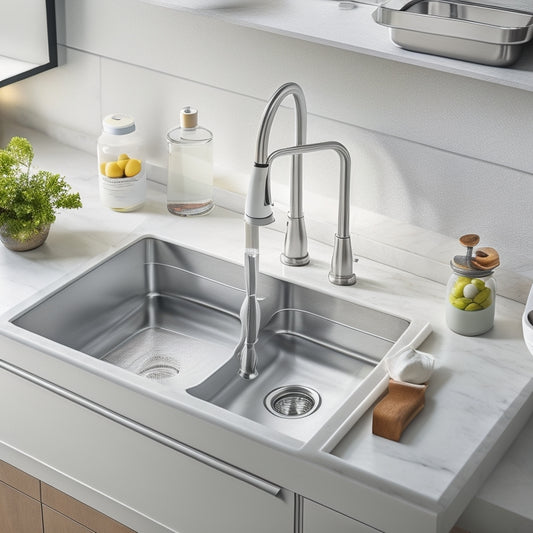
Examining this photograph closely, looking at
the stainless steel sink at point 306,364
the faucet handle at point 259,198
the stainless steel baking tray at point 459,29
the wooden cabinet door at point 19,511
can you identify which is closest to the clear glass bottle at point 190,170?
the stainless steel sink at point 306,364

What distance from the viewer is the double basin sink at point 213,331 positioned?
178 centimetres

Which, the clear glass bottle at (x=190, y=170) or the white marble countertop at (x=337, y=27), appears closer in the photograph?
the white marble countertop at (x=337, y=27)

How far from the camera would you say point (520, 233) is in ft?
5.84

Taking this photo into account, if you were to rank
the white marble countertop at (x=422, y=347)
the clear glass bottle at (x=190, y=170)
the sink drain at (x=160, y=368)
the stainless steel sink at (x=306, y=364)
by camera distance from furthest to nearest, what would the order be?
the clear glass bottle at (x=190, y=170) → the sink drain at (x=160, y=368) → the stainless steel sink at (x=306, y=364) → the white marble countertop at (x=422, y=347)

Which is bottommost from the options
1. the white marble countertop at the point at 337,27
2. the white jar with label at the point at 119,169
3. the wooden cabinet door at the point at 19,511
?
the wooden cabinet door at the point at 19,511

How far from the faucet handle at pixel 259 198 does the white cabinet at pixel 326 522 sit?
19.5 inches

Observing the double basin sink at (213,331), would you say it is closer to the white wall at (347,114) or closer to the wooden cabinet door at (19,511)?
the white wall at (347,114)

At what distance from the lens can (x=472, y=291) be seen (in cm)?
167

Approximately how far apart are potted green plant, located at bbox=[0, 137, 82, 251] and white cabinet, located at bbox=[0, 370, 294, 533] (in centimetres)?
31

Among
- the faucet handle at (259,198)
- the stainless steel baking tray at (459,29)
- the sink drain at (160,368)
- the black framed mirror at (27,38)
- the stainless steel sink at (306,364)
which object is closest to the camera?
the stainless steel baking tray at (459,29)

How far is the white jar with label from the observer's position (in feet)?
6.82

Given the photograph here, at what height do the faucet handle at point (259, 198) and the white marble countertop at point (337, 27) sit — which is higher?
the white marble countertop at point (337, 27)

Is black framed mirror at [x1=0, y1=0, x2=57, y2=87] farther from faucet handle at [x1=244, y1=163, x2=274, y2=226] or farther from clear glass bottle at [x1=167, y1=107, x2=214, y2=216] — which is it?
faucet handle at [x1=244, y1=163, x2=274, y2=226]

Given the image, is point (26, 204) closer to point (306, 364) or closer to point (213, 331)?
point (213, 331)
